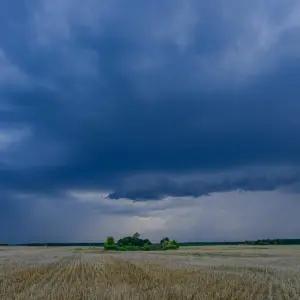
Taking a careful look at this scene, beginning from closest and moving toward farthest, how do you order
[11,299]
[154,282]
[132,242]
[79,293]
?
[11,299] → [79,293] → [154,282] → [132,242]

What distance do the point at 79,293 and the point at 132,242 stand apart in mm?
Result: 99817

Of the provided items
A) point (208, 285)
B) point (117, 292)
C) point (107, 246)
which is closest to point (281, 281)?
point (208, 285)

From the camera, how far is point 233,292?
14.7 m

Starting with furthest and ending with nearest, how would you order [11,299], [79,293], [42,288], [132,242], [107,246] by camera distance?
[132,242]
[107,246]
[42,288]
[79,293]
[11,299]

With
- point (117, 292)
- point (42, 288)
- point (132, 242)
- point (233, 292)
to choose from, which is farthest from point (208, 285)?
point (132, 242)

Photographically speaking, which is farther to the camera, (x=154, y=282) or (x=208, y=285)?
(x=154, y=282)

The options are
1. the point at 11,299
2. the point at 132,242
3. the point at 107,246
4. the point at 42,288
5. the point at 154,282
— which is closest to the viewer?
the point at 11,299

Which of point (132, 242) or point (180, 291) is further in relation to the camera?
point (132, 242)

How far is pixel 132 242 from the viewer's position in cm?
11294

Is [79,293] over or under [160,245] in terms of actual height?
under

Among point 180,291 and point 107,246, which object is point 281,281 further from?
point 107,246

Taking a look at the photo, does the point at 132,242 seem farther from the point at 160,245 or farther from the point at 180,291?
the point at 180,291

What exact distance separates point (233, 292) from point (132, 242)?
9977cm

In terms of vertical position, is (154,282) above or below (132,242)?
below
